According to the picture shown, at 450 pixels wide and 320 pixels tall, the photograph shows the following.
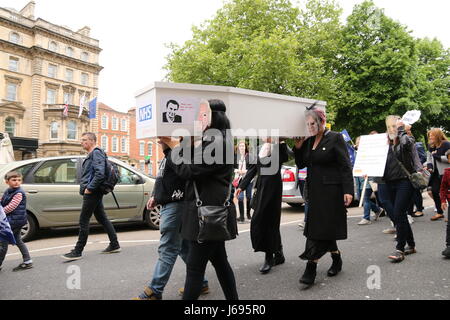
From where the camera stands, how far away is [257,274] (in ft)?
13.2

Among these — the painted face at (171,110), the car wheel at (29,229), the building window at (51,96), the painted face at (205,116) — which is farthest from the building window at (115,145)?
the painted face at (205,116)

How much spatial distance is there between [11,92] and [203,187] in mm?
42882

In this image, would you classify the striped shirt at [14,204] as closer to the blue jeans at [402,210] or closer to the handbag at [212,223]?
the handbag at [212,223]

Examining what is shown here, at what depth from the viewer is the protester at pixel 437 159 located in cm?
653

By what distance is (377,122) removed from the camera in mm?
20281

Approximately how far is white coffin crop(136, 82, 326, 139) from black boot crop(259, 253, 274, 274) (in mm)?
1546

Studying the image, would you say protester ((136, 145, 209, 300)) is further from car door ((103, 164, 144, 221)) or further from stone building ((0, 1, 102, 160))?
stone building ((0, 1, 102, 160))

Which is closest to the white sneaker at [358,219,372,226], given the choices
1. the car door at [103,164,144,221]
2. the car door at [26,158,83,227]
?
the car door at [103,164,144,221]

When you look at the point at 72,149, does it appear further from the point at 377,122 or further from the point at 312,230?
the point at 312,230

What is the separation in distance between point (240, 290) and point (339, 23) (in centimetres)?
2184

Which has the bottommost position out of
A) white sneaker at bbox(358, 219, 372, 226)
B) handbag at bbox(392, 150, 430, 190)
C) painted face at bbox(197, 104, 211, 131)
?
white sneaker at bbox(358, 219, 372, 226)

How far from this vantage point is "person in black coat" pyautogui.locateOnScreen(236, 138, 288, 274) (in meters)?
4.16

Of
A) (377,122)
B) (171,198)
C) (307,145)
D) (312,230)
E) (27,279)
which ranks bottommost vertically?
(27,279)

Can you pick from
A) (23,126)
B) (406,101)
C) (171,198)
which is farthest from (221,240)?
(23,126)
